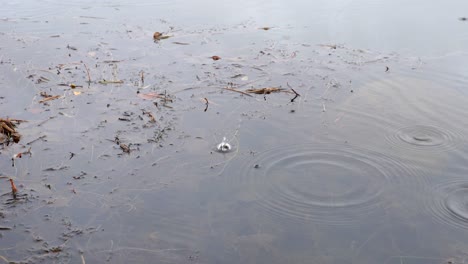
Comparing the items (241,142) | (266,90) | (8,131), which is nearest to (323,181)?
(241,142)

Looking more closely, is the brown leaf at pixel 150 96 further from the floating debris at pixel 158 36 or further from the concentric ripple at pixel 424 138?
the concentric ripple at pixel 424 138

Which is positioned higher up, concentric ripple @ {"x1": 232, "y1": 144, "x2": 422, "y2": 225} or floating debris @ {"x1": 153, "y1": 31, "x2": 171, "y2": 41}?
floating debris @ {"x1": 153, "y1": 31, "x2": 171, "y2": 41}

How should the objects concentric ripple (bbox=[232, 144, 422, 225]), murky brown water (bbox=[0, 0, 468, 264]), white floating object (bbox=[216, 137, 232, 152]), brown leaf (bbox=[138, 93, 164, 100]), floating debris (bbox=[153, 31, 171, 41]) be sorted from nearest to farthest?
murky brown water (bbox=[0, 0, 468, 264]) → concentric ripple (bbox=[232, 144, 422, 225]) → white floating object (bbox=[216, 137, 232, 152]) → brown leaf (bbox=[138, 93, 164, 100]) → floating debris (bbox=[153, 31, 171, 41])

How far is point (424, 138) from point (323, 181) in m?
1.03

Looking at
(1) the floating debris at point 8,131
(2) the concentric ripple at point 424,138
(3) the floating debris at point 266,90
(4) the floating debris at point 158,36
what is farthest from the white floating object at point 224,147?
(4) the floating debris at point 158,36

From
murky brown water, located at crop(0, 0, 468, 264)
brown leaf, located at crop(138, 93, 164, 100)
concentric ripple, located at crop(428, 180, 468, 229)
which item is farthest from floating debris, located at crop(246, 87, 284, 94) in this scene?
Answer: concentric ripple, located at crop(428, 180, 468, 229)

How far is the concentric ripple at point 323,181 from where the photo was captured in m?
2.89

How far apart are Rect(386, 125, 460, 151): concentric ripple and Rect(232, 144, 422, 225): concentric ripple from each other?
298mm

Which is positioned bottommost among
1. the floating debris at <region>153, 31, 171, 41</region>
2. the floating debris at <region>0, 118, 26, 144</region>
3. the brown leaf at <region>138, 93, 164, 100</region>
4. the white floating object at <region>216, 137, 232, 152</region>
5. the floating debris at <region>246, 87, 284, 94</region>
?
the floating debris at <region>0, 118, 26, 144</region>

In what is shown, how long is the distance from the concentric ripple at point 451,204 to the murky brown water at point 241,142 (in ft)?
0.04

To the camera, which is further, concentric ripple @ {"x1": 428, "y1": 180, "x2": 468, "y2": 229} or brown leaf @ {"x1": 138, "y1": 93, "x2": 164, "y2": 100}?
brown leaf @ {"x1": 138, "y1": 93, "x2": 164, "y2": 100}

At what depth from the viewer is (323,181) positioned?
3160 millimetres

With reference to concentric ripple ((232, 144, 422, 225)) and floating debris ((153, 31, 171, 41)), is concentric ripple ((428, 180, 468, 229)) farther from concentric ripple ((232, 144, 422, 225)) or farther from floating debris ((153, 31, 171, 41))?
floating debris ((153, 31, 171, 41))

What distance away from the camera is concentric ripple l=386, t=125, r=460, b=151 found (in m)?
3.56
